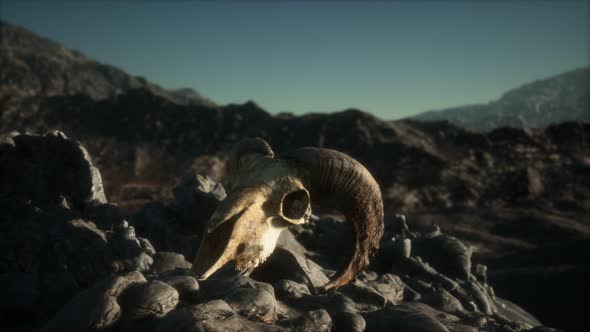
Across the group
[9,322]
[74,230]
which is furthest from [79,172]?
[9,322]

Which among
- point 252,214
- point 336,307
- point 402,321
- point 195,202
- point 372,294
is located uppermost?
point 252,214

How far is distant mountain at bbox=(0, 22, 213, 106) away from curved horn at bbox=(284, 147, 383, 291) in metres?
40.6

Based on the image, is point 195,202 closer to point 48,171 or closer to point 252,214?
point 48,171

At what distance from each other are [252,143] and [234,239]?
1.31 metres

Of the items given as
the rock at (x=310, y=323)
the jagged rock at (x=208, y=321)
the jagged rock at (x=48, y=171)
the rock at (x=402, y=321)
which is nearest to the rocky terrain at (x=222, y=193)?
the jagged rock at (x=48, y=171)

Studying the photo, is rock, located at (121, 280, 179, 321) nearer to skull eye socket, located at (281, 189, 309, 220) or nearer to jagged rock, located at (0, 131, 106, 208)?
skull eye socket, located at (281, 189, 309, 220)

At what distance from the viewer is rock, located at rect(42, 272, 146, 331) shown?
97.9 inches

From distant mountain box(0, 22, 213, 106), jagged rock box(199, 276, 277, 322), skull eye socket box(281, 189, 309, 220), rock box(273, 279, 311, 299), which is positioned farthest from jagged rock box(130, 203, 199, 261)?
distant mountain box(0, 22, 213, 106)

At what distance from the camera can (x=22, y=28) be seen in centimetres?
8156

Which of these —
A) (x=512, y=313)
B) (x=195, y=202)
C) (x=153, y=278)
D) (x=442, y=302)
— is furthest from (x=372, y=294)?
(x=512, y=313)

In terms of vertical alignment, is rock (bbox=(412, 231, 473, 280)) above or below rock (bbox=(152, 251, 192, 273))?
below

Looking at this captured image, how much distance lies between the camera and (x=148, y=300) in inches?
105

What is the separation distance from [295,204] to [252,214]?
0.62m

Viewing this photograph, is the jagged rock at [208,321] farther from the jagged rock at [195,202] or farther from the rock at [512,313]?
the rock at [512,313]
